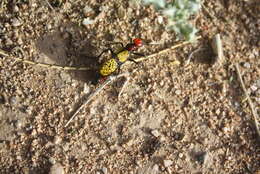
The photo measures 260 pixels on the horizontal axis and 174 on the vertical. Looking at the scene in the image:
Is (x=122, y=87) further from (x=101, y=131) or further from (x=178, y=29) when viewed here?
(x=178, y=29)

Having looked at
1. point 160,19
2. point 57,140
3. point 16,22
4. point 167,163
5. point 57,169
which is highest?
point 16,22

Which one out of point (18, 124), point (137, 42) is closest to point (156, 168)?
point (137, 42)

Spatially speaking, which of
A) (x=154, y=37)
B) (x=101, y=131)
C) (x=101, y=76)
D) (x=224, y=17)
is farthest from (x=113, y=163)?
(x=224, y=17)

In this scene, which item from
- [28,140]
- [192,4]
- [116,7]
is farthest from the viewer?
[116,7]

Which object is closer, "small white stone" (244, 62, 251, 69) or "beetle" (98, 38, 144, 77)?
"beetle" (98, 38, 144, 77)

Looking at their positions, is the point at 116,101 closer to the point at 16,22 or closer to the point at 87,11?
the point at 87,11

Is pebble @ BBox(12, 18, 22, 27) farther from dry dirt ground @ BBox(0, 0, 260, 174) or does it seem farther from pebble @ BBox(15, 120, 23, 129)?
pebble @ BBox(15, 120, 23, 129)

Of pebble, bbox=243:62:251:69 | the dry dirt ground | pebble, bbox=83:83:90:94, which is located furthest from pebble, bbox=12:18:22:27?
pebble, bbox=243:62:251:69

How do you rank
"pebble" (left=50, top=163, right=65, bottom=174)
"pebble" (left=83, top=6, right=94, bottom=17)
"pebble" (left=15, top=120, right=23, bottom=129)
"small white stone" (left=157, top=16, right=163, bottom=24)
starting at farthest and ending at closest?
1. "small white stone" (left=157, top=16, right=163, bottom=24)
2. "pebble" (left=83, top=6, right=94, bottom=17)
3. "pebble" (left=15, top=120, right=23, bottom=129)
4. "pebble" (left=50, top=163, right=65, bottom=174)
